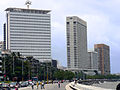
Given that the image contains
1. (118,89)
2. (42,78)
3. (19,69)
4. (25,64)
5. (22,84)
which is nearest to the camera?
(118,89)

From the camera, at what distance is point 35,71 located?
18100 cm

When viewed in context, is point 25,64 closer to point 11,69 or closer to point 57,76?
point 11,69

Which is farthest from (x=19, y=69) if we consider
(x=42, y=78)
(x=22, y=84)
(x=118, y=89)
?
(x=118, y=89)

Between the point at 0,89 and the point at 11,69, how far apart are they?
61593 millimetres

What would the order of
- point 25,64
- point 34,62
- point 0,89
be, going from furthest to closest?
point 34,62, point 25,64, point 0,89

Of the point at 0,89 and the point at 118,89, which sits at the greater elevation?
the point at 118,89

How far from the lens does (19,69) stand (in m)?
123

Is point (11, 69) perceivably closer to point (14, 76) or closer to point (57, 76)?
point (14, 76)

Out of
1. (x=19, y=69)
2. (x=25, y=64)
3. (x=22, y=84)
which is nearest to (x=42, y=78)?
(x=25, y=64)

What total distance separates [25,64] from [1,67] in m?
20.3

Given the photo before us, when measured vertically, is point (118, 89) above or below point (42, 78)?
above

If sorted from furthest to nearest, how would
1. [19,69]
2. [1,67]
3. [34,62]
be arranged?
[34,62], [19,69], [1,67]

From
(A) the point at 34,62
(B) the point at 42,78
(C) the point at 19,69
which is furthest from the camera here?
(A) the point at 34,62

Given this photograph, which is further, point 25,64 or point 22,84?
point 25,64
